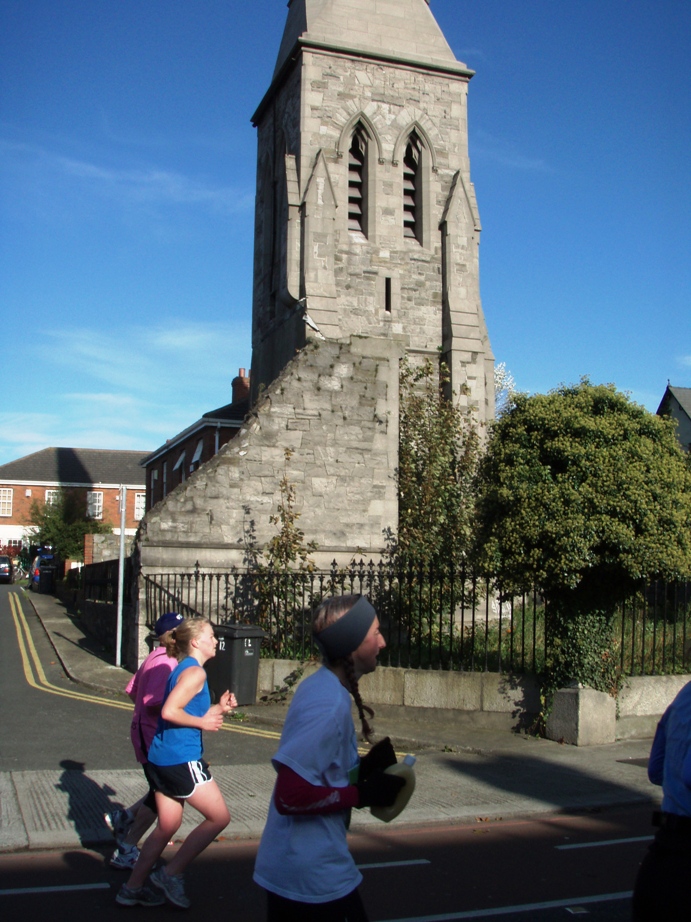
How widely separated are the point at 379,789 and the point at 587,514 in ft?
26.1

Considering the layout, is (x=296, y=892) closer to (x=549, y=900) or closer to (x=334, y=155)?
(x=549, y=900)

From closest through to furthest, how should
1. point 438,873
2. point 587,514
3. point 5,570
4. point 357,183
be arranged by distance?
point 438,873
point 587,514
point 357,183
point 5,570

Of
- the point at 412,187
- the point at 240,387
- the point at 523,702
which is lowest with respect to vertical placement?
the point at 523,702

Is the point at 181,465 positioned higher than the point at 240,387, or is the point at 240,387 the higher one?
the point at 240,387

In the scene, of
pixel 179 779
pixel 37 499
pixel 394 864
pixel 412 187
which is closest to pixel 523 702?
pixel 394 864

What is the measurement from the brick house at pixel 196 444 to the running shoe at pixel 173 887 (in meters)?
26.5

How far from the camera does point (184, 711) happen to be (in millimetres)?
5164

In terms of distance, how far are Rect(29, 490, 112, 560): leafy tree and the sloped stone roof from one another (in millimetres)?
16451

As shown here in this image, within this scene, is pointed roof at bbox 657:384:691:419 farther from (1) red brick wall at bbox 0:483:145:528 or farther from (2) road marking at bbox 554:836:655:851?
(1) red brick wall at bbox 0:483:145:528

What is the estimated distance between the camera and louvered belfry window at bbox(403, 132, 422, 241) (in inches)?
1156

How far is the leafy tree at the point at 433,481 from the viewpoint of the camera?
16.7 meters

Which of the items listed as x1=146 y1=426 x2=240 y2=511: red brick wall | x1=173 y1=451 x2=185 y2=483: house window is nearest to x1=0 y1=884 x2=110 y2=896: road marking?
x1=146 y1=426 x2=240 y2=511: red brick wall

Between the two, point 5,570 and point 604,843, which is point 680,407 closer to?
point 604,843

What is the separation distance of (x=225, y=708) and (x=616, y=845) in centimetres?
377
